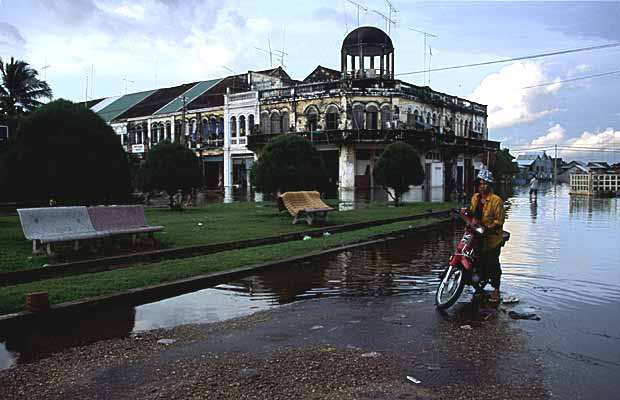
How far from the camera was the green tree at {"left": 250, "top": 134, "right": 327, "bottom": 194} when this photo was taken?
18484 millimetres

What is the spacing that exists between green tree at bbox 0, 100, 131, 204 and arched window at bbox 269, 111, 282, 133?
102ft

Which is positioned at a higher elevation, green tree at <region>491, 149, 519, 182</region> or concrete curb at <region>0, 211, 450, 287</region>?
green tree at <region>491, 149, 519, 182</region>

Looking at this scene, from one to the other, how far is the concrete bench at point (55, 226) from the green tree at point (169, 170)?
9.57 metres

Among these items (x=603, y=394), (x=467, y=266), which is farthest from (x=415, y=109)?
A: (x=603, y=394)

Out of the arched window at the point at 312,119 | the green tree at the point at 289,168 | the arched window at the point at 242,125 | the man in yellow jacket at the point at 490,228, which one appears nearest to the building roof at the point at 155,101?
the arched window at the point at 242,125

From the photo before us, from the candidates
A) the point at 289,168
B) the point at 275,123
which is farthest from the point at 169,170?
the point at 275,123

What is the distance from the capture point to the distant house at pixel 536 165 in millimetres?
118006

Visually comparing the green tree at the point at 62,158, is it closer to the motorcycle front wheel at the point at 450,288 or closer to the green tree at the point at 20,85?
the motorcycle front wheel at the point at 450,288

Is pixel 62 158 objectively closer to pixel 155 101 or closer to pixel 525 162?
pixel 155 101

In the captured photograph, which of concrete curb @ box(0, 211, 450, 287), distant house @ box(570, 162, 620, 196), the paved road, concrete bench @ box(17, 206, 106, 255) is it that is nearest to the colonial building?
distant house @ box(570, 162, 620, 196)

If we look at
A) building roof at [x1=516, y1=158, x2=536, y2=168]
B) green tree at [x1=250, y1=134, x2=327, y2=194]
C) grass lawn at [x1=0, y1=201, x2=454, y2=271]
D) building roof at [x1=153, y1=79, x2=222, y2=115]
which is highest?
building roof at [x1=153, y1=79, x2=222, y2=115]

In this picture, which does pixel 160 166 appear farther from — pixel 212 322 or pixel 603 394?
pixel 603 394

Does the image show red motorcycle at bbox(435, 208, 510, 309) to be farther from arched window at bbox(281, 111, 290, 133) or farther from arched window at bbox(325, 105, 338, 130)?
arched window at bbox(281, 111, 290, 133)

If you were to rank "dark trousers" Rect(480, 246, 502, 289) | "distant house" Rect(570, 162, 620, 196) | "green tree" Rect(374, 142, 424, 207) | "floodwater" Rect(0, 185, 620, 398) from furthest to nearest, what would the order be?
"distant house" Rect(570, 162, 620, 196), "green tree" Rect(374, 142, 424, 207), "dark trousers" Rect(480, 246, 502, 289), "floodwater" Rect(0, 185, 620, 398)
